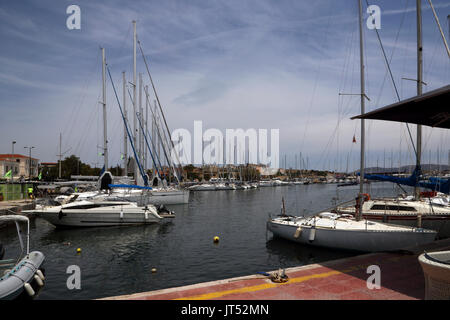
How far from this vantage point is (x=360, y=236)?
49.0 feet

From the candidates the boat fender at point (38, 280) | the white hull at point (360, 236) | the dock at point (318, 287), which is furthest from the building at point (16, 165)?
the dock at point (318, 287)

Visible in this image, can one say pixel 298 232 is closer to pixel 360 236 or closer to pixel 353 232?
pixel 353 232

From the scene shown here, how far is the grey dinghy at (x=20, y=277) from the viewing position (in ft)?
31.0

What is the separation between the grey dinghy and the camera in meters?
9.44

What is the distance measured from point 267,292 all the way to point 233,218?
23.7 meters

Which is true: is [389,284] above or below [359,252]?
above

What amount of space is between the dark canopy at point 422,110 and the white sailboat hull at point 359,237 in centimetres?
528

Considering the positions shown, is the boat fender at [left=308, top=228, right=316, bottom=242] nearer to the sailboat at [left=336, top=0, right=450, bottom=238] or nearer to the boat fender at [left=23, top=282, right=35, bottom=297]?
the sailboat at [left=336, top=0, right=450, bottom=238]

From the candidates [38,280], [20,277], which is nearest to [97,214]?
[38,280]

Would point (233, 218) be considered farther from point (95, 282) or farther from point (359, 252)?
point (95, 282)
